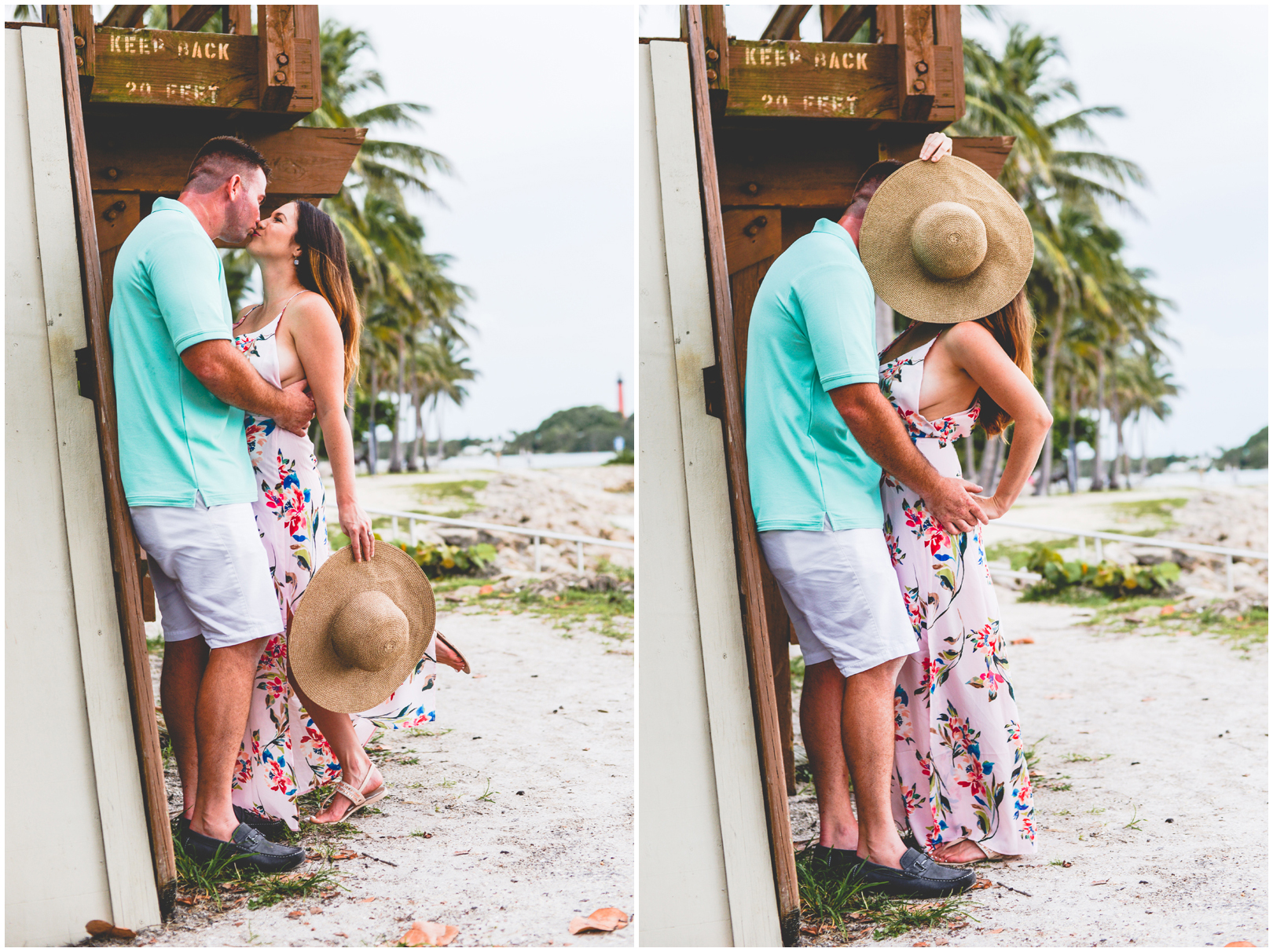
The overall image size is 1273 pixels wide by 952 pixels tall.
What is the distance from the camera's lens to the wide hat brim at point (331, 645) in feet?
11.3

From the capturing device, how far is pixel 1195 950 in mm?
2805

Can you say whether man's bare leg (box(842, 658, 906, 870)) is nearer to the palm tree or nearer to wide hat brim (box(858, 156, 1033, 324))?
wide hat brim (box(858, 156, 1033, 324))

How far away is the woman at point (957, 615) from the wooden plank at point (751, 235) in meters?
1.02

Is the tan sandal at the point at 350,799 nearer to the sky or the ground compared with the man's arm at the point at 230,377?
nearer to the ground

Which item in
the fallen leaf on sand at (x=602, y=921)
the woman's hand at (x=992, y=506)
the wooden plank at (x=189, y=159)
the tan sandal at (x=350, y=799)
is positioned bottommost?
the fallen leaf on sand at (x=602, y=921)

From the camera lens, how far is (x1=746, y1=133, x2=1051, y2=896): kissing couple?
304 cm

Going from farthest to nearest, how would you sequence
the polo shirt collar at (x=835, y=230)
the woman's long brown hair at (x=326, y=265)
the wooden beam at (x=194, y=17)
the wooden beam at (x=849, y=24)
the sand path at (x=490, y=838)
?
the wooden beam at (x=194, y=17), the wooden beam at (x=849, y=24), the woman's long brown hair at (x=326, y=265), the polo shirt collar at (x=835, y=230), the sand path at (x=490, y=838)

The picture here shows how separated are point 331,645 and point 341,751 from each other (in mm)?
548

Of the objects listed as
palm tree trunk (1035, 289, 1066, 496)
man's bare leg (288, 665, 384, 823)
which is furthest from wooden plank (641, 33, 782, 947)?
palm tree trunk (1035, 289, 1066, 496)

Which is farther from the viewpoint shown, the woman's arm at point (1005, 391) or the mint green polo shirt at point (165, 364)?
the woman's arm at point (1005, 391)

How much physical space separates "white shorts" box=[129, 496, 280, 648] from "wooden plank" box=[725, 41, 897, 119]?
228 cm

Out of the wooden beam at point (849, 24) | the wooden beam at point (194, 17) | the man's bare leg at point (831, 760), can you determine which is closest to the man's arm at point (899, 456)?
the man's bare leg at point (831, 760)

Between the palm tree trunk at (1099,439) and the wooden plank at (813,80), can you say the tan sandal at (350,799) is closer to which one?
the wooden plank at (813,80)

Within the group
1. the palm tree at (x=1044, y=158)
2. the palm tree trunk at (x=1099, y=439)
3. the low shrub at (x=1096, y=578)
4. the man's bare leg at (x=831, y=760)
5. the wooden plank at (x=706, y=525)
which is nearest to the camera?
the wooden plank at (x=706, y=525)
